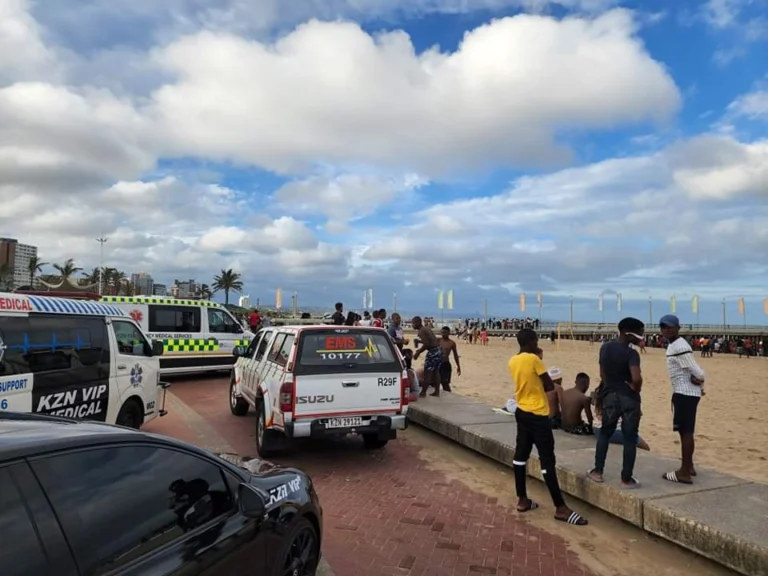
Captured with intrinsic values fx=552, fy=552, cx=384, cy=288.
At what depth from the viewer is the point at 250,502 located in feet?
9.34

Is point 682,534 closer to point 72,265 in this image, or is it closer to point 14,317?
point 14,317

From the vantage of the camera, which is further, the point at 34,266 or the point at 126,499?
the point at 34,266

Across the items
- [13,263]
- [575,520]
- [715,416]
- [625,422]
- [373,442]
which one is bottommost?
[715,416]

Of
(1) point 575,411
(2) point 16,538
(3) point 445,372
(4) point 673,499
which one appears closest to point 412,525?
(4) point 673,499

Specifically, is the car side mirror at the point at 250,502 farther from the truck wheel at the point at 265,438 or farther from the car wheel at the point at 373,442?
the car wheel at the point at 373,442

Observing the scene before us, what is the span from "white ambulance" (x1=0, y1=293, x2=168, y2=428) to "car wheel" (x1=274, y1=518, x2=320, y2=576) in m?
3.19

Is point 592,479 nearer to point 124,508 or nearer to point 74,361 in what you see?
point 124,508

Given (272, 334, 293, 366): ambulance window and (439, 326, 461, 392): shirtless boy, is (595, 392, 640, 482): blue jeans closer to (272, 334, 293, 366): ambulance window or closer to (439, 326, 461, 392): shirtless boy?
(272, 334, 293, 366): ambulance window

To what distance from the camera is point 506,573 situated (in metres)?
4.25

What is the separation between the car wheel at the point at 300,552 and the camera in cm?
318

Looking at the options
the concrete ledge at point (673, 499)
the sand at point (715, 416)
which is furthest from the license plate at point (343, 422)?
the sand at point (715, 416)

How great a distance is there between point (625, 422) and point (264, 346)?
542 cm

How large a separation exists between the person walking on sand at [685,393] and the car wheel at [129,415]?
636 centimetres

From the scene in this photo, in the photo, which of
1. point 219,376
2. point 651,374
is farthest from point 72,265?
point 651,374
